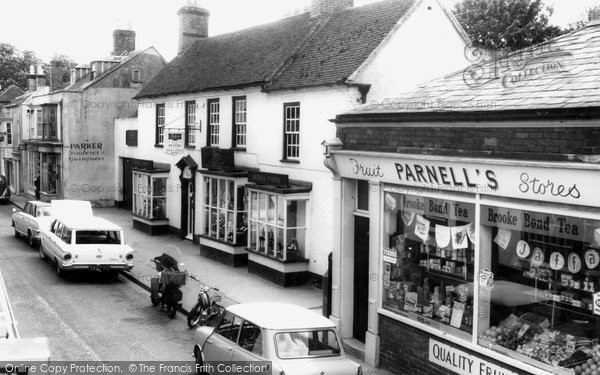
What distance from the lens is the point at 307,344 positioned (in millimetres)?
9391

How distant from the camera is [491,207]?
9.66 m

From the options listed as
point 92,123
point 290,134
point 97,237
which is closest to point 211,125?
point 290,134

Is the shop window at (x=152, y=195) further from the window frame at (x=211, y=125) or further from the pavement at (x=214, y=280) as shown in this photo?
the window frame at (x=211, y=125)

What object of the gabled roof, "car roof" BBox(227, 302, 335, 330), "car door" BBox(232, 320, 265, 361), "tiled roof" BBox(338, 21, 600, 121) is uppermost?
the gabled roof

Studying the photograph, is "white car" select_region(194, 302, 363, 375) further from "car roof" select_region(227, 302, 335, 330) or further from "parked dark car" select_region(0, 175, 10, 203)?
"parked dark car" select_region(0, 175, 10, 203)

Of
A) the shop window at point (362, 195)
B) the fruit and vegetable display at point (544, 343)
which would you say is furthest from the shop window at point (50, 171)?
the fruit and vegetable display at point (544, 343)

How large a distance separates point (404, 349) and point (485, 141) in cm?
391

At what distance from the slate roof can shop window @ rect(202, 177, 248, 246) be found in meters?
3.36

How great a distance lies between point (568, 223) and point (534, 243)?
2.51 ft

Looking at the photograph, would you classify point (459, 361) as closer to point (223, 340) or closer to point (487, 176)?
point (487, 176)

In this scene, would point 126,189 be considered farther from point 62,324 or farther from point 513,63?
point 513,63

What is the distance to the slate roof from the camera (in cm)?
1891

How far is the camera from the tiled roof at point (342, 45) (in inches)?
724

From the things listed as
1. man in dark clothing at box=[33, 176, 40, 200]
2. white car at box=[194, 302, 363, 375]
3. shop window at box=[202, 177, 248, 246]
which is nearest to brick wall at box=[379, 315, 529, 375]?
white car at box=[194, 302, 363, 375]
